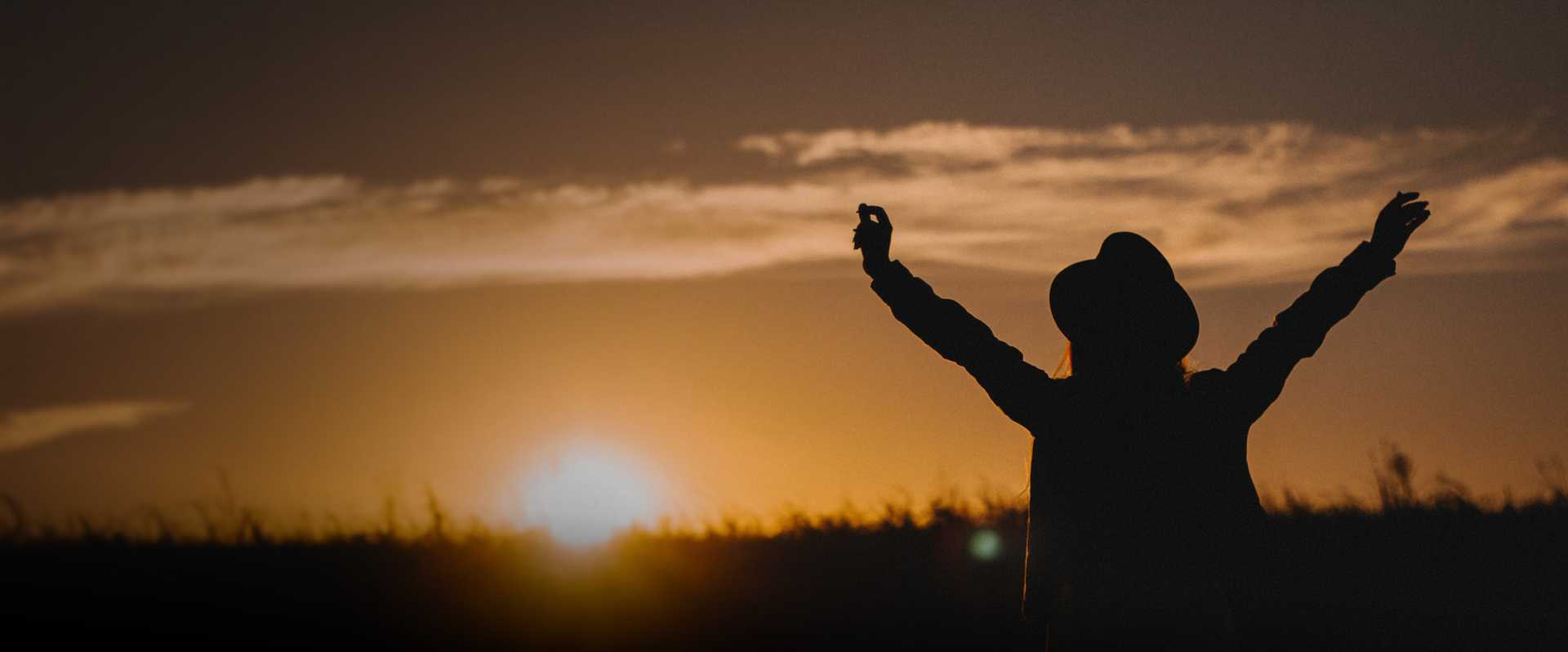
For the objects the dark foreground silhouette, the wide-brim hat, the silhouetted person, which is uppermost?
the wide-brim hat

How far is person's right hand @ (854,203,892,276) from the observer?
6070 millimetres

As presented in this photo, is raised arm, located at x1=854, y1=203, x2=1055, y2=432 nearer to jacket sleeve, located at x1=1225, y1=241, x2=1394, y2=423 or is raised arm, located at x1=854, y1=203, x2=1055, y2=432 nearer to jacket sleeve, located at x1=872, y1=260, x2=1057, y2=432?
jacket sleeve, located at x1=872, y1=260, x2=1057, y2=432

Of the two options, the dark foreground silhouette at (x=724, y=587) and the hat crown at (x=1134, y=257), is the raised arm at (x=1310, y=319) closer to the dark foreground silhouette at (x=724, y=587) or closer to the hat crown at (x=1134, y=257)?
the hat crown at (x=1134, y=257)

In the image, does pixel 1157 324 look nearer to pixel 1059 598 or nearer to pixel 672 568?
pixel 1059 598

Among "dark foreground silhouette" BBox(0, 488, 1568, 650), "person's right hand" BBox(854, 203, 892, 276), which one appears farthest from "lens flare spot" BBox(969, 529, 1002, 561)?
"person's right hand" BBox(854, 203, 892, 276)

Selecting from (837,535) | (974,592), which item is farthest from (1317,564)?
(837,535)

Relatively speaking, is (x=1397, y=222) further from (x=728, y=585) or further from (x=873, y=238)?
(x=728, y=585)

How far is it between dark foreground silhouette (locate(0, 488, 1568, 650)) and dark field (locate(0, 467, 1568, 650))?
2 centimetres

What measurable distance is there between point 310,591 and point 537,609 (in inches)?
60.0

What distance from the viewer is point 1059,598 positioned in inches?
226

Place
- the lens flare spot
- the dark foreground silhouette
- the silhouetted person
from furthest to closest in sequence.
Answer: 1. the lens flare spot
2. the dark foreground silhouette
3. the silhouetted person

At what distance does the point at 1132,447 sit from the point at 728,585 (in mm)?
5430

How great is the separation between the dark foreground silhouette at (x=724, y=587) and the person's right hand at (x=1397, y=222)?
3259 millimetres

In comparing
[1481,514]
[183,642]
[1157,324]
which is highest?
[1157,324]
